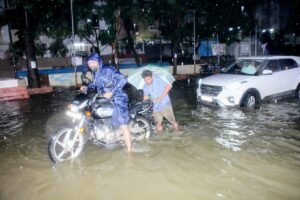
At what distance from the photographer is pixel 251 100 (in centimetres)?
1069

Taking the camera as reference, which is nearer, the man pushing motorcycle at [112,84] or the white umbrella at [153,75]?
the man pushing motorcycle at [112,84]

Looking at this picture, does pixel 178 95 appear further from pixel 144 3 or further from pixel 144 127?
pixel 144 3

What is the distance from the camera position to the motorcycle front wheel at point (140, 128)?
6.95 m

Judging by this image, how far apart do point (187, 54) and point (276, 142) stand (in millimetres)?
32410

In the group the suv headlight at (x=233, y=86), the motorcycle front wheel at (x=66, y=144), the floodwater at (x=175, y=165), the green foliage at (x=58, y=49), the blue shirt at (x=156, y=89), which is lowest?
the floodwater at (x=175, y=165)

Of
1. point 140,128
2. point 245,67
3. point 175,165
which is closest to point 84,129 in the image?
point 140,128

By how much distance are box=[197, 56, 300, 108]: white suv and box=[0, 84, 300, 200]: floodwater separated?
49.1 inches

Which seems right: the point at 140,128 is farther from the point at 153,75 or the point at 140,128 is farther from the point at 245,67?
the point at 245,67

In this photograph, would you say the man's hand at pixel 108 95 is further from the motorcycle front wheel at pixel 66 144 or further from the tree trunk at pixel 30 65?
the tree trunk at pixel 30 65

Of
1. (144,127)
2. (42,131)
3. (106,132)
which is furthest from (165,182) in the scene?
(42,131)

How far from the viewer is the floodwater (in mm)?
4762

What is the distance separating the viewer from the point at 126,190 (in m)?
4.83

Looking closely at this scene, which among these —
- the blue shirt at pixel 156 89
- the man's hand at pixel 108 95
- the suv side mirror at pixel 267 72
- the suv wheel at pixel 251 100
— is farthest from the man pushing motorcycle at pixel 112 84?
the suv side mirror at pixel 267 72

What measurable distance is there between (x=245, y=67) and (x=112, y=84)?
22.7 feet
